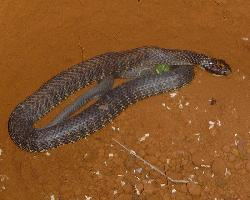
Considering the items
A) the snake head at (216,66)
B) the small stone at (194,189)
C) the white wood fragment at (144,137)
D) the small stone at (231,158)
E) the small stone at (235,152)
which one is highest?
the snake head at (216,66)

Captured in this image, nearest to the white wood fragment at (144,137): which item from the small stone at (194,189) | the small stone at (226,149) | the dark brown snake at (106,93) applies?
the dark brown snake at (106,93)

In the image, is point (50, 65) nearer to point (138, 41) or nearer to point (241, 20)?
point (138, 41)

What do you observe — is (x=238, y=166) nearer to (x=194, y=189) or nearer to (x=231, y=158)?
(x=231, y=158)

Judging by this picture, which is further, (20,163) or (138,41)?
(138,41)

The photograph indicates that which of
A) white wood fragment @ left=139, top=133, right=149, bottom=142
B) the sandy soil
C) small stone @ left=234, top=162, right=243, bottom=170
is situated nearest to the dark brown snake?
the sandy soil

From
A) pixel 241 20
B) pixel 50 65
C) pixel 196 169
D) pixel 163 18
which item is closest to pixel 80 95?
pixel 50 65

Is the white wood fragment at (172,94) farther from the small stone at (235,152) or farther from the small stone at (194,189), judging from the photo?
the small stone at (194,189)

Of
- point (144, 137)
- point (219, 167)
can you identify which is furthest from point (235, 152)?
point (144, 137)
